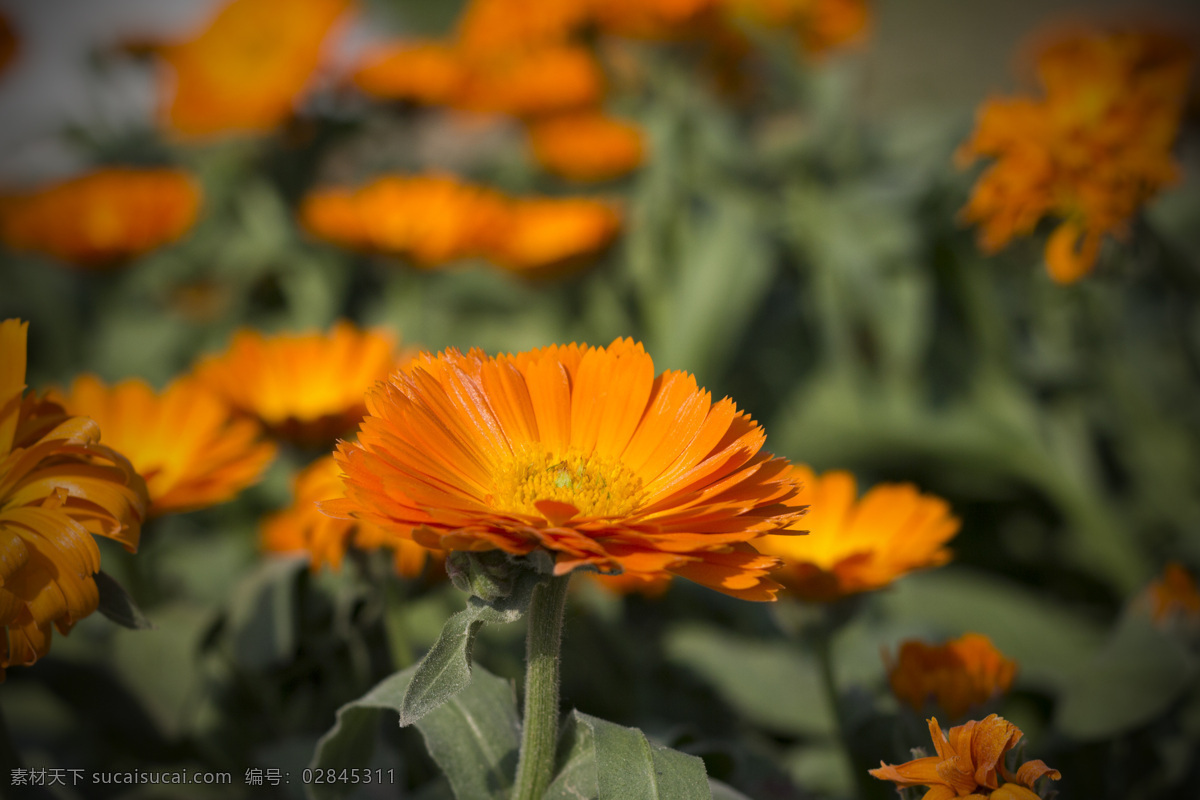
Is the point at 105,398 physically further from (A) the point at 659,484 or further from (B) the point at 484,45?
(B) the point at 484,45

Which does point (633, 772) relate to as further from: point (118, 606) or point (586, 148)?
point (586, 148)

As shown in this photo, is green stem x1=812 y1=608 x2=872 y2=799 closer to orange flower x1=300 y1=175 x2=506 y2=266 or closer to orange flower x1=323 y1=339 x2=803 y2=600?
orange flower x1=323 y1=339 x2=803 y2=600

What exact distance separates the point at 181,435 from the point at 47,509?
0.28 meters

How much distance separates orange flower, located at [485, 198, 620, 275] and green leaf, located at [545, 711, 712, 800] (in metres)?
0.98

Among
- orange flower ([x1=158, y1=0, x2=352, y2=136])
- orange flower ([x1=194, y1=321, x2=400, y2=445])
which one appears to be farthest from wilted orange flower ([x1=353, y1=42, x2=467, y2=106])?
orange flower ([x1=194, y1=321, x2=400, y2=445])

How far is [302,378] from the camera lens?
890 mm

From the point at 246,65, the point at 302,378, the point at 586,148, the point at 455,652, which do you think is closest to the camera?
the point at 455,652

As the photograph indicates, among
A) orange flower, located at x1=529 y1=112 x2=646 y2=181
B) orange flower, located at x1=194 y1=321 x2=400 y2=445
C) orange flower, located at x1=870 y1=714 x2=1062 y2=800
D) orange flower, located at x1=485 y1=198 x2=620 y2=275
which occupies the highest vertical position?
orange flower, located at x1=529 y1=112 x2=646 y2=181

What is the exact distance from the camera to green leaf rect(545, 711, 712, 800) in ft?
1.50

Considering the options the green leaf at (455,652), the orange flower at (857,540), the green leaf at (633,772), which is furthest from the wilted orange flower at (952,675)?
the green leaf at (455,652)

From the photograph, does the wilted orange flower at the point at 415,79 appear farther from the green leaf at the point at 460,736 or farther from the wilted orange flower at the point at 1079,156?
the green leaf at the point at 460,736

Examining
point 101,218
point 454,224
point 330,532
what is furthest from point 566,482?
A: point 101,218

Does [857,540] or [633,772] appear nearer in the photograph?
[633,772]

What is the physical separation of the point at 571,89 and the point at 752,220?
508 mm
